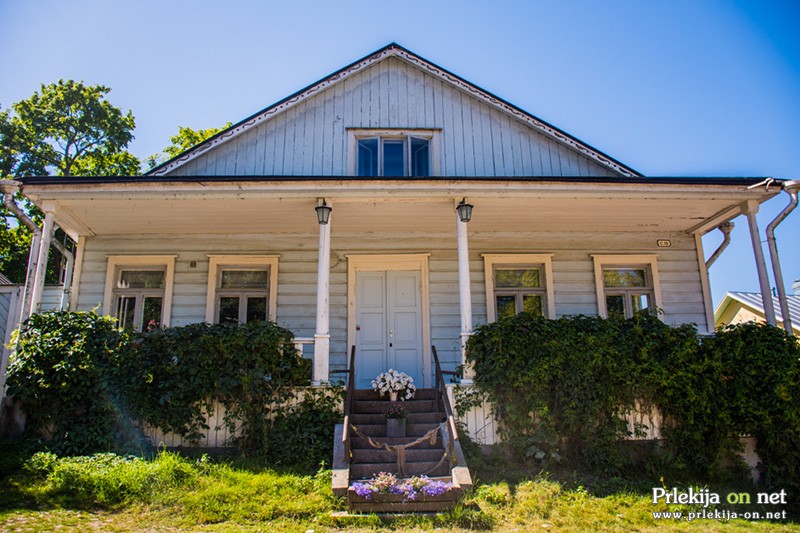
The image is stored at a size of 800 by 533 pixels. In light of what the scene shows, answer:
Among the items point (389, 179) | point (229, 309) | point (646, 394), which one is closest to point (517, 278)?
point (389, 179)

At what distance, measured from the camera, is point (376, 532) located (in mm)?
4965

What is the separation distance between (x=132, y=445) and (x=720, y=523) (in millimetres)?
6637

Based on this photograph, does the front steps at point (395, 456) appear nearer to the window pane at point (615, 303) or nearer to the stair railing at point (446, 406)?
the stair railing at point (446, 406)

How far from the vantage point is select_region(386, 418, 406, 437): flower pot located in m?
6.87

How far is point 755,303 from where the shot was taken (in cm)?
1995

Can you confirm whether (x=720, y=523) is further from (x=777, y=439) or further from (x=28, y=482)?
(x=28, y=482)

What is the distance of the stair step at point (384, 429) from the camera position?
6.91 meters

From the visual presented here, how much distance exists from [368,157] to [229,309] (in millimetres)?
3895

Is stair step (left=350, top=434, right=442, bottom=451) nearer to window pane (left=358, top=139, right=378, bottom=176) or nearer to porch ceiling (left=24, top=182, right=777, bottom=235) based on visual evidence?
porch ceiling (left=24, top=182, right=777, bottom=235)

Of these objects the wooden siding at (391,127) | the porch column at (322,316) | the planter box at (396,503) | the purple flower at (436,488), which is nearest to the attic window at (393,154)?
the wooden siding at (391,127)

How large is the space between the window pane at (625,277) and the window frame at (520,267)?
115 centimetres

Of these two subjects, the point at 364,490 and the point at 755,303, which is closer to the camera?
the point at 364,490

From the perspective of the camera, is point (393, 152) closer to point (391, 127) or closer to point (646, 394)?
point (391, 127)

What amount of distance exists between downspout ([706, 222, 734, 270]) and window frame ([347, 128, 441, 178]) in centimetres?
535
